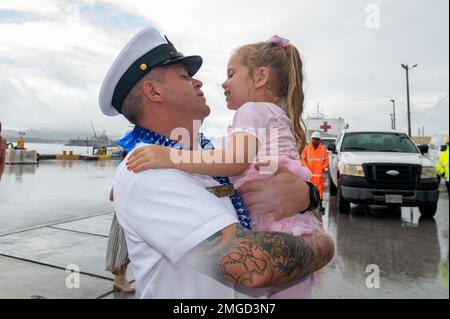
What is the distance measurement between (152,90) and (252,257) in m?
0.77

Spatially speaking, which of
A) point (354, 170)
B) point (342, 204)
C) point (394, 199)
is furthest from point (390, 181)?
point (342, 204)

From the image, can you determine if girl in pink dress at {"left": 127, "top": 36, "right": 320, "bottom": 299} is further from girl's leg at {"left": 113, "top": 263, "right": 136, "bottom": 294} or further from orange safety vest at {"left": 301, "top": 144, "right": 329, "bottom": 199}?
orange safety vest at {"left": 301, "top": 144, "right": 329, "bottom": 199}

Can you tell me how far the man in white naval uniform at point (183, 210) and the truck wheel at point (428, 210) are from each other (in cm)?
758

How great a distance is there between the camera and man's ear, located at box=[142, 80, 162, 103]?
1525 mm

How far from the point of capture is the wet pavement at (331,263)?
12.7 ft

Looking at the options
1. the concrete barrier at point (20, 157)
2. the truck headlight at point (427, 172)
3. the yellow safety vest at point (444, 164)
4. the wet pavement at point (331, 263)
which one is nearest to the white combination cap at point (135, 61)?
the wet pavement at point (331, 263)

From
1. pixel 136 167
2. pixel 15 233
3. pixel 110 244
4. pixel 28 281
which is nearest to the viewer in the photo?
pixel 136 167

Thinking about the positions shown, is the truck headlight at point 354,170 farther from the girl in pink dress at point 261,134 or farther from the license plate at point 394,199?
the girl in pink dress at point 261,134

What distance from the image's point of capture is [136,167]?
126 cm

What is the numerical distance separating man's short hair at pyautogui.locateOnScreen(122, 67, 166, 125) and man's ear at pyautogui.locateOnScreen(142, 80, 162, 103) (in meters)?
0.02

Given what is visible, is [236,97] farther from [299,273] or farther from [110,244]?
[110,244]
